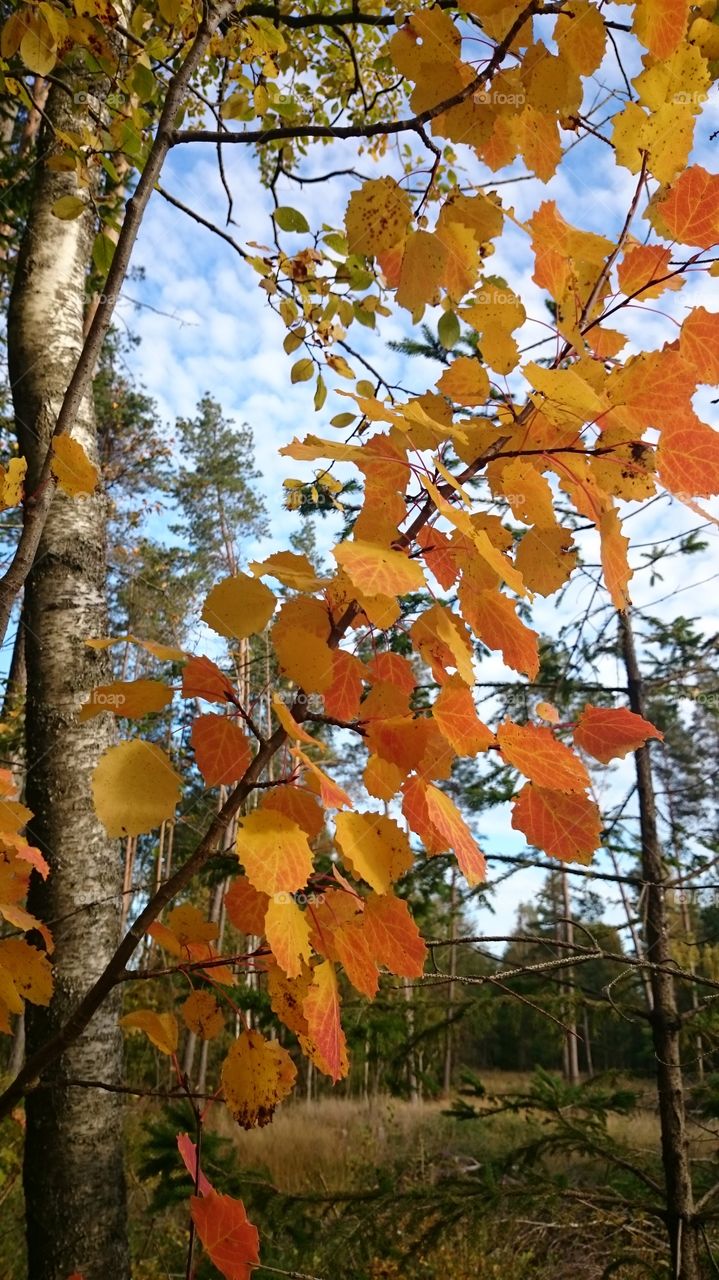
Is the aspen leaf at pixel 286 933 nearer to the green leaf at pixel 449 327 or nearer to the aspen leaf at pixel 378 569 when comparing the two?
the aspen leaf at pixel 378 569

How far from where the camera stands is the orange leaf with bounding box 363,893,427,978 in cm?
47

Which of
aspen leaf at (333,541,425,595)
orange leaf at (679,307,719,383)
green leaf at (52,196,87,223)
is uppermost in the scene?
green leaf at (52,196,87,223)

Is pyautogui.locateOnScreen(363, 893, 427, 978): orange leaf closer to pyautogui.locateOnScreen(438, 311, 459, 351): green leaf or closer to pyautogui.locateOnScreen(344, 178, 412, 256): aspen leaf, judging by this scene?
pyautogui.locateOnScreen(344, 178, 412, 256): aspen leaf

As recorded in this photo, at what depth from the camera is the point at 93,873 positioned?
1214mm

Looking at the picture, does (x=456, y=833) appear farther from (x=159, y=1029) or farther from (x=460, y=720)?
(x=159, y=1029)

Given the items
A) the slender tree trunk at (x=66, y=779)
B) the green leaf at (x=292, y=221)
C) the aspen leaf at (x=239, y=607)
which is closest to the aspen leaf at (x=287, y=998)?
the aspen leaf at (x=239, y=607)

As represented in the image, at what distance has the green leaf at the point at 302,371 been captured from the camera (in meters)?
1.41

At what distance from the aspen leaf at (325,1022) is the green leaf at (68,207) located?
90 centimetres

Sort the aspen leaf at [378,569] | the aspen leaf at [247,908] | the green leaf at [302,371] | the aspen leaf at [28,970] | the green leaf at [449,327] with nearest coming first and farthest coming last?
1. the aspen leaf at [378,569]
2. the aspen leaf at [247,908]
3. the aspen leaf at [28,970]
4. the green leaf at [449,327]
5. the green leaf at [302,371]

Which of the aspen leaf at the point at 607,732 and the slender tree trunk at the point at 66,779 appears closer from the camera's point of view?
the aspen leaf at the point at 607,732

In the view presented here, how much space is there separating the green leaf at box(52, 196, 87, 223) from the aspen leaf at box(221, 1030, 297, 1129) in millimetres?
933

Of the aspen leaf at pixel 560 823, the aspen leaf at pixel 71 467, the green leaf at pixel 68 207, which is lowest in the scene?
the aspen leaf at pixel 560 823

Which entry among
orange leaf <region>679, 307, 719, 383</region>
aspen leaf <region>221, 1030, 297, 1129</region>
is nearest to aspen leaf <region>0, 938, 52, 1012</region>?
aspen leaf <region>221, 1030, 297, 1129</region>

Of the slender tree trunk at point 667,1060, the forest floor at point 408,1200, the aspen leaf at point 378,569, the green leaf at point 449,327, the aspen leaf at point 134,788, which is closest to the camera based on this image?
the aspen leaf at point 378,569
